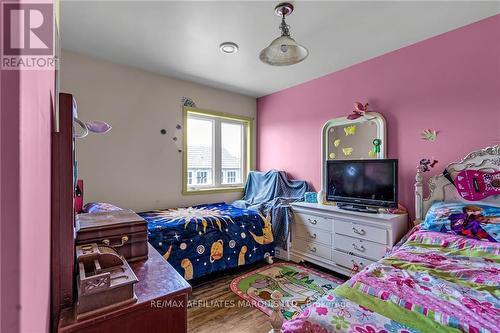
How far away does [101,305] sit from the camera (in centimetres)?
77

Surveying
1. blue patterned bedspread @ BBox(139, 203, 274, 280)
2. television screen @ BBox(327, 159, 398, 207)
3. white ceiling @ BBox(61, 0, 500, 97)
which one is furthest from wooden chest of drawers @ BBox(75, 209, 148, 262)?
television screen @ BBox(327, 159, 398, 207)

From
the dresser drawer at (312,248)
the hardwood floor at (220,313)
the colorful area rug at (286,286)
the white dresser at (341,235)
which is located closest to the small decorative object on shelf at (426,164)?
the white dresser at (341,235)

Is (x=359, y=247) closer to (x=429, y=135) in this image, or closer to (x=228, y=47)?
(x=429, y=135)

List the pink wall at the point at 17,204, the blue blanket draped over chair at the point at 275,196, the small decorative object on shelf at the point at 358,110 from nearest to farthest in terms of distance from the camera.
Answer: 1. the pink wall at the point at 17,204
2. the small decorative object on shelf at the point at 358,110
3. the blue blanket draped over chair at the point at 275,196

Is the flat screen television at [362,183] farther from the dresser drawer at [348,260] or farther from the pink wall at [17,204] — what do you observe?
the pink wall at [17,204]

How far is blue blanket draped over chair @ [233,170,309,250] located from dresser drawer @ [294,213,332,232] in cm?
11

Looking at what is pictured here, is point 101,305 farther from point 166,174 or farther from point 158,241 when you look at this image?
point 166,174

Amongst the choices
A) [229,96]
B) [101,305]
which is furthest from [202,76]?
[101,305]

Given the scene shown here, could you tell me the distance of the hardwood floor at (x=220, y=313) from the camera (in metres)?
1.78

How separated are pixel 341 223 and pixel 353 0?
6.49 ft

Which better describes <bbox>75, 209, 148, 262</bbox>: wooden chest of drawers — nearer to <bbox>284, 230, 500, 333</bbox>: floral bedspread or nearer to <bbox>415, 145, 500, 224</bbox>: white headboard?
<bbox>284, 230, 500, 333</bbox>: floral bedspread

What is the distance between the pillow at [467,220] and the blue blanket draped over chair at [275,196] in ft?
4.87

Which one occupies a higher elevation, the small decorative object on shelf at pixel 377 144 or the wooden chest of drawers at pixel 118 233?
the small decorative object on shelf at pixel 377 144

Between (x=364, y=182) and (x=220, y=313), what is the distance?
1.90 m
